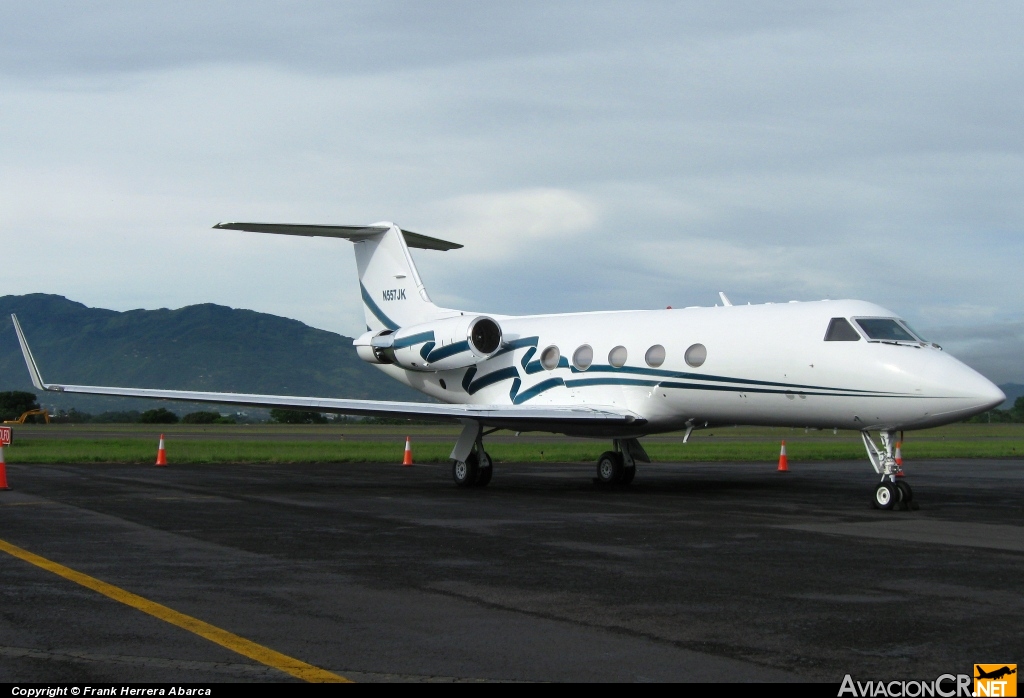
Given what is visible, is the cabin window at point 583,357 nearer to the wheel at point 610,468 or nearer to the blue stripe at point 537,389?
the blue stripe at point 537,389

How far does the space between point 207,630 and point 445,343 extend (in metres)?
14.6

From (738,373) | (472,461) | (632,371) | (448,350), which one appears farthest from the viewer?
(448,350)

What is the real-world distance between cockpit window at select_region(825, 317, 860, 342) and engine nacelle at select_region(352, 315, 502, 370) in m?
6.89

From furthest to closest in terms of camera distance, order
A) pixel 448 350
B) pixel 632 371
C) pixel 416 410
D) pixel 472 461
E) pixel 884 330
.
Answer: pixel 448 350, pixel 472 461, pixel 632 371, pixel 416 410, pixel 884 330

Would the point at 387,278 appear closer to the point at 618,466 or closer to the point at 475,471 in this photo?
the point at 475,471

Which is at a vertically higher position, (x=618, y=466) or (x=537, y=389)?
(x=537, y=389)

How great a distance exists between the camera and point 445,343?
2092 centimetres

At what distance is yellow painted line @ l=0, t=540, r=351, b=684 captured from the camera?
543cm

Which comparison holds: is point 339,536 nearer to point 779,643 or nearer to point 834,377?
point 779,643

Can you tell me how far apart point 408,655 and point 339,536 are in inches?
219

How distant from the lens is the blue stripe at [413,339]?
838 inches

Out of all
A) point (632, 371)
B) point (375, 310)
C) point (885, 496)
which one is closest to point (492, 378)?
point (632, 371)

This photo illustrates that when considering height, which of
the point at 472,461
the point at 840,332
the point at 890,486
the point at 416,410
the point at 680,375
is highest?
the point at 840,332

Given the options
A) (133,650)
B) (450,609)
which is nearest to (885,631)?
(450,609)
